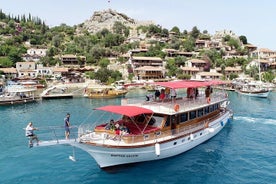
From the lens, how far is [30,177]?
14.9 m

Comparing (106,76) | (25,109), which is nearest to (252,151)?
(25,109)

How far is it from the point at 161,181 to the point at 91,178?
412cm

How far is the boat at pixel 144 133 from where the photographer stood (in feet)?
48.0

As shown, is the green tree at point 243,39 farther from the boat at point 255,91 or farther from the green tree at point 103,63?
the green tree at point 103,63

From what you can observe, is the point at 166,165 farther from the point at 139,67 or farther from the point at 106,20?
the point at 106,20

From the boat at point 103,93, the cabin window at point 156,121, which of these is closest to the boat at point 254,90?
the boat at point 103,93

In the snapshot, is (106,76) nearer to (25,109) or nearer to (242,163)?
(25,109)

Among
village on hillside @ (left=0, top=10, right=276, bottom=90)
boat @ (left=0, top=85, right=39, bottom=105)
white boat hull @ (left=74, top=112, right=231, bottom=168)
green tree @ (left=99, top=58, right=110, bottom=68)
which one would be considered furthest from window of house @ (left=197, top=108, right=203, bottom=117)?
green tree @ (left=99, top=58, right=110, bottom=68)

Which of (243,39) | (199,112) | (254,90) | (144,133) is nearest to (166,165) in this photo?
(144,133)

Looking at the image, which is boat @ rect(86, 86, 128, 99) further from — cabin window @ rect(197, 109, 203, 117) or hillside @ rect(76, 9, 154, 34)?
hillside @ rect(76, 9, 154, 34)

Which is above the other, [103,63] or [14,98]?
[103,63]

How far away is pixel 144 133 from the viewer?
52.2ft

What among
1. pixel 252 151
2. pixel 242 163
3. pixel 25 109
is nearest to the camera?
pixel 242 163

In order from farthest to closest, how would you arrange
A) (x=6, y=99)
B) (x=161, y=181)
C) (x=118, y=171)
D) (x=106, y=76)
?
(x=106, y=76)
(x=6, y=99)
(x=118, y=171)
(x=161, y=181)
